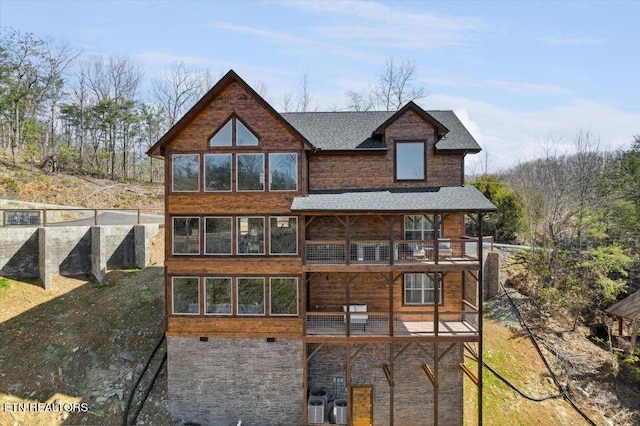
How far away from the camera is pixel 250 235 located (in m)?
12.8

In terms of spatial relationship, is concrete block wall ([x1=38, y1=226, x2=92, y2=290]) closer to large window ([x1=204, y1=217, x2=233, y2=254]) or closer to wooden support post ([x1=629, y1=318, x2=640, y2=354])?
large window ([x1=204, y1=217, x2=233, y2=254])

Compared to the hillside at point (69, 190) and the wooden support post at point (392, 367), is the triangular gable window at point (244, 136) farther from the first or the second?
the hillside at point (69, 190)

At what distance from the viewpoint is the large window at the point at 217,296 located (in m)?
12.8

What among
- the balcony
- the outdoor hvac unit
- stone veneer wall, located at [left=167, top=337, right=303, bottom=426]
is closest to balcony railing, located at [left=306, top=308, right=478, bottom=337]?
the balcony

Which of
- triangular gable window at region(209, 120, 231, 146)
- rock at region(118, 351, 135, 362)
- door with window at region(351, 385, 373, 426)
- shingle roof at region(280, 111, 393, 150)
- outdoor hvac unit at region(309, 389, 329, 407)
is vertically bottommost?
door with window at region(351, 385, 373, 426)

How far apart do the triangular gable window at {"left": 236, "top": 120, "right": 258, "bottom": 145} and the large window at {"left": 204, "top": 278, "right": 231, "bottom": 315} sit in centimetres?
522

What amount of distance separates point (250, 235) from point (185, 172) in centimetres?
347

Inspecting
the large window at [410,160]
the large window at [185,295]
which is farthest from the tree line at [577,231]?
the large window at [185,295]

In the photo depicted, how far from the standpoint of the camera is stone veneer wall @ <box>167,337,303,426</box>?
12.7 meters

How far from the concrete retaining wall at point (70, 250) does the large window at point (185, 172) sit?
804 centimetres

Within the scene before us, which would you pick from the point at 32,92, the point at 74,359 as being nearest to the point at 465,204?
the point at 74,359

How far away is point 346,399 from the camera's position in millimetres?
13141

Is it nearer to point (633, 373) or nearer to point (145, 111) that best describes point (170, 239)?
point (633, 373)

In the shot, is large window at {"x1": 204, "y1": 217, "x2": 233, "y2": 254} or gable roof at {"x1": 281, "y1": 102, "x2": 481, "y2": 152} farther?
gable roof at {"x1": 281, "y1": 102, "x2": 481, "y2": 152}
